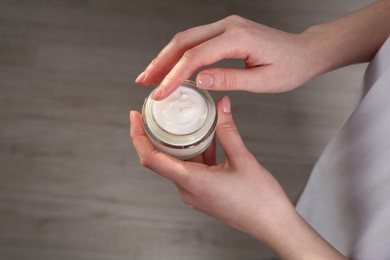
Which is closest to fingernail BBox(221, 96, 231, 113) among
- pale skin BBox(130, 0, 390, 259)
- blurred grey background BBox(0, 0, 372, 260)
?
pale skin BBox(130, 0, 390, 259)

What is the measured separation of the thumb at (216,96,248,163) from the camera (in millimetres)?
613

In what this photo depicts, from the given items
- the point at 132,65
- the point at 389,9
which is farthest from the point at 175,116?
the point at 132,65

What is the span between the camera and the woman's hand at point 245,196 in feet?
1.86

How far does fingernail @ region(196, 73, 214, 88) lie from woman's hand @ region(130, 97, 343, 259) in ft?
0.28

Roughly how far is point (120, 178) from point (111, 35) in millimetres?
499

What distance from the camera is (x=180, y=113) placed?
612 millimetres

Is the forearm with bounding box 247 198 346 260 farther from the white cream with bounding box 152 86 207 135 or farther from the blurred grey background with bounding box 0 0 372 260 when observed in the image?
A: the blurred grey background with bounding box 0 0 372 260

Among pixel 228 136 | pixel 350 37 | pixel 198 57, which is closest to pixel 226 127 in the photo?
pixel 228 136

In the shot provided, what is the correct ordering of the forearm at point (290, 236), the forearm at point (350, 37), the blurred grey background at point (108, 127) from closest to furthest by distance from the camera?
the forearm at point (290, 236) < the forearm at point (350, 37) < the blurred grey background at point (108, 127)

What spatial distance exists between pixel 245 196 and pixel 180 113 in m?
0.15

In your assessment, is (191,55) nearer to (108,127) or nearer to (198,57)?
(198,57)

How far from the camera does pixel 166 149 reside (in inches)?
24.9

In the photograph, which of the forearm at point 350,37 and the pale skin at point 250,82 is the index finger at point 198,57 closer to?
the pale skin at point 250,82

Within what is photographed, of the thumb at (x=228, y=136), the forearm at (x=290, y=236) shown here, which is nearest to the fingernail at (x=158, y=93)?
the thumb at (x=228, y=136)
